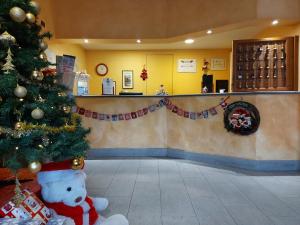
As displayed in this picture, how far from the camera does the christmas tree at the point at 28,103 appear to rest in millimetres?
1633

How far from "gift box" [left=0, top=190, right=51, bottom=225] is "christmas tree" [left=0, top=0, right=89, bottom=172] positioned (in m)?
0.26

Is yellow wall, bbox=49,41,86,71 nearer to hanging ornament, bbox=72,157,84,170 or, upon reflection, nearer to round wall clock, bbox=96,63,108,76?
round wall clock, bbox=96,63,108,76

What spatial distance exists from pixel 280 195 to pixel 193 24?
3.65 metres

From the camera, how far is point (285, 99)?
151 inches

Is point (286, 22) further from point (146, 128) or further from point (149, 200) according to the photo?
point (149, 200)

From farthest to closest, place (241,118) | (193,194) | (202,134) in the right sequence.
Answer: (202,134), (241,118), (193,194)

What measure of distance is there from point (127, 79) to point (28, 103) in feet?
20.1

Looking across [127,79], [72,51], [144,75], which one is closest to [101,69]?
[127,79]

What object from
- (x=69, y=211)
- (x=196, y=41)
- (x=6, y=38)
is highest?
(x=196, y=41)

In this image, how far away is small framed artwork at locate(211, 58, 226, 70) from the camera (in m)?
7.68

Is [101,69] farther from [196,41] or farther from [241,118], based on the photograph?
[241,118]

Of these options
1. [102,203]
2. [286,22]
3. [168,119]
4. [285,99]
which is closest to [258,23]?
[286,22]

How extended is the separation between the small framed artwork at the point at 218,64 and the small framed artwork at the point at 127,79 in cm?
231

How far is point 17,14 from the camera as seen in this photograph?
166cm
